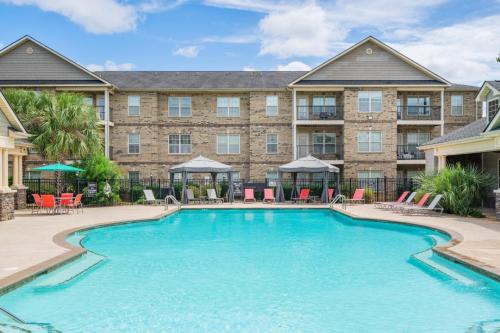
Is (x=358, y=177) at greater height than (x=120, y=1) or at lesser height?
lesser

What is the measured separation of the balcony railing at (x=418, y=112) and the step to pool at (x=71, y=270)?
26.5 m

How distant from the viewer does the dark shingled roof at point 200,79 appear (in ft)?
111

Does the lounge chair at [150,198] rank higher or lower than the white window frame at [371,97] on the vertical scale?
lower

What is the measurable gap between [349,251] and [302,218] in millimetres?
8654

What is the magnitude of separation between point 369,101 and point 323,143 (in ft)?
13.4

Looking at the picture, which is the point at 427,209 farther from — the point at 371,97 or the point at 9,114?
the point at 9,114

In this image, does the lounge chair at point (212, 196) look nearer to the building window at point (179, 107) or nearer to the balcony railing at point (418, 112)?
the building window at point (179, 107)

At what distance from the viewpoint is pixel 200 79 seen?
115 feet

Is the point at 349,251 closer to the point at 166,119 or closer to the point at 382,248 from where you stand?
the point at 382,248

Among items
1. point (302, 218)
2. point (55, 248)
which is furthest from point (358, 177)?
point (55, 248)

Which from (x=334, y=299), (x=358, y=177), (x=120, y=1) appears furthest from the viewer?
(x=358, y=177)

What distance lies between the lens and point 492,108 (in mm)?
20656

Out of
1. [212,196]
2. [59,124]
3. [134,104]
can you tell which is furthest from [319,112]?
[59,124]

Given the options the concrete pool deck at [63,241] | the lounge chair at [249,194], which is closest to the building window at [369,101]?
the lounge chair at [249,194]
